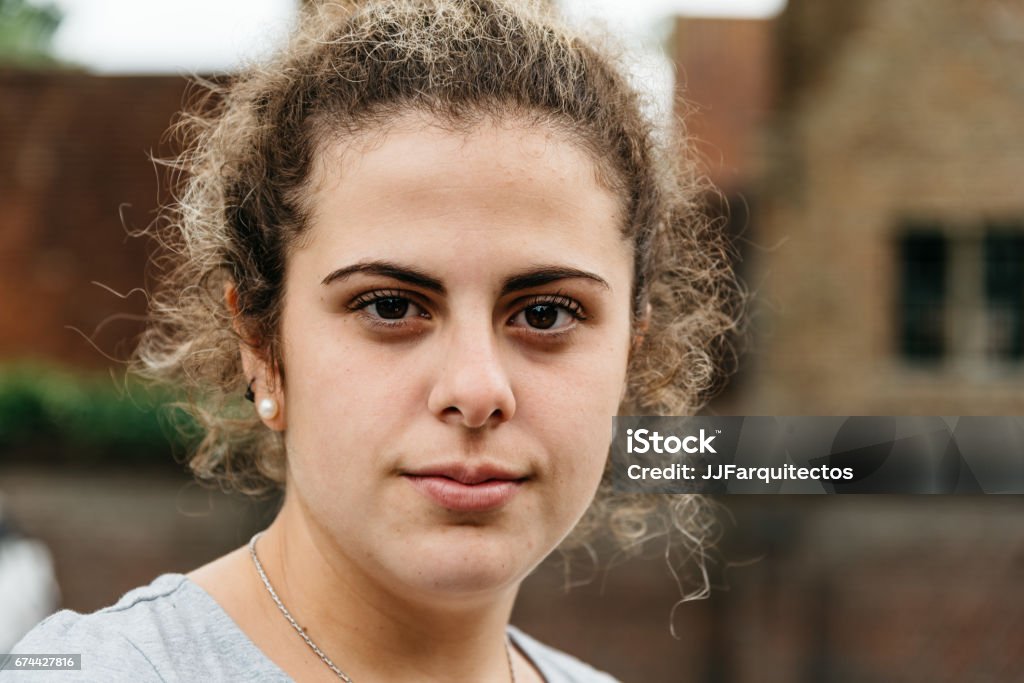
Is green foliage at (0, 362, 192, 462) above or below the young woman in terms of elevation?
above

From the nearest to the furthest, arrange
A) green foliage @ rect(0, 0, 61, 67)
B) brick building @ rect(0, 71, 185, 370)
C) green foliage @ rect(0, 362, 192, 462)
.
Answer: green foliage @ rect(0, 0, 61, 67)
green foliage @ rect(0, 362, 192, 462)
brick building @ rect(0, 71, 185, 370)

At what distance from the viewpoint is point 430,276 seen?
1.59m

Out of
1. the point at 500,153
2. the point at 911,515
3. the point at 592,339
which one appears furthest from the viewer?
the point at 911,515

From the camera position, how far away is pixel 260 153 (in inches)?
73.3

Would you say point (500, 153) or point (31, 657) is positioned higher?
point (500, 153)

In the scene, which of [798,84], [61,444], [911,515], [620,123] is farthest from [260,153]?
[798,84]

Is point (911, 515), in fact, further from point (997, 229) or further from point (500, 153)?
point (500, 153)

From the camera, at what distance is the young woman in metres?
1.58

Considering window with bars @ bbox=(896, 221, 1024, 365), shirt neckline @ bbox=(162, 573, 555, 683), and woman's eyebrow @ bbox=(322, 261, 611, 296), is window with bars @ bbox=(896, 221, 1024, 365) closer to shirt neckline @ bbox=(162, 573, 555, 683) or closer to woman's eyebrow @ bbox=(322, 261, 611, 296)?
woman's eyebrow @ bbox=(322, 261, 611, 296)

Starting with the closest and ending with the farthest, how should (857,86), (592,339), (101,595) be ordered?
(592,339)
(101,595)
(857,86)

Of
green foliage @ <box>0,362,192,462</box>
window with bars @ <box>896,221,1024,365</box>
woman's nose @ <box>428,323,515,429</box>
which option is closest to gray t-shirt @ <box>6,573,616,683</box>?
woman's nose @ <box>428,323,515,429</box>

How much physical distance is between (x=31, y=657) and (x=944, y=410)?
12.4m

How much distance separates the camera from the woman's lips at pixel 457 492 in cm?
155

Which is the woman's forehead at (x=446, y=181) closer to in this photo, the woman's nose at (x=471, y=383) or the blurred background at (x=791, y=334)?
the woman's nose at (x=471, y=383)
